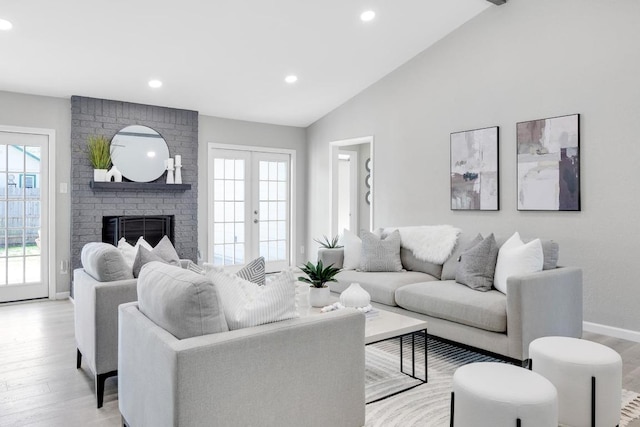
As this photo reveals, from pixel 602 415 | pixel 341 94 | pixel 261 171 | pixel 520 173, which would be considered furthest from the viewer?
pixel 261 171

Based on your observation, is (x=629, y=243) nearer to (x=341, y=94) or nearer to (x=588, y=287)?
(x=588, y=287)

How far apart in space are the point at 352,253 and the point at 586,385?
2656mm

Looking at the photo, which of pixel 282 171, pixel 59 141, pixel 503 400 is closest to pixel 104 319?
pixel 503 400

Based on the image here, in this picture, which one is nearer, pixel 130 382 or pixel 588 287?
pixel 130 382

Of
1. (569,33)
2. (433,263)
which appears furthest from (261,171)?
(569,33)

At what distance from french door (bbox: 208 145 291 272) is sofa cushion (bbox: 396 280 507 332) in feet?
11.6

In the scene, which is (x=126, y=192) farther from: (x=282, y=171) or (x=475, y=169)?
(x=475, y=169)

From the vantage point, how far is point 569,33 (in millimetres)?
3992

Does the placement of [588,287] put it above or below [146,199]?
below

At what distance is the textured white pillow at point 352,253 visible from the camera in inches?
177

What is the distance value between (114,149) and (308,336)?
14.9 ft

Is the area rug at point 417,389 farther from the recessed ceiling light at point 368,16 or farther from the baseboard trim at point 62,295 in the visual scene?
the baseboard trim at point 62,295

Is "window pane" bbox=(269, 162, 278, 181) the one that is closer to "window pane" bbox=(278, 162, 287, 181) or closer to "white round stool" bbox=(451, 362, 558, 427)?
"window pane" bbox=(278, 162, 287, 181)

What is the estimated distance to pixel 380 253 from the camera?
4312 millimetres
